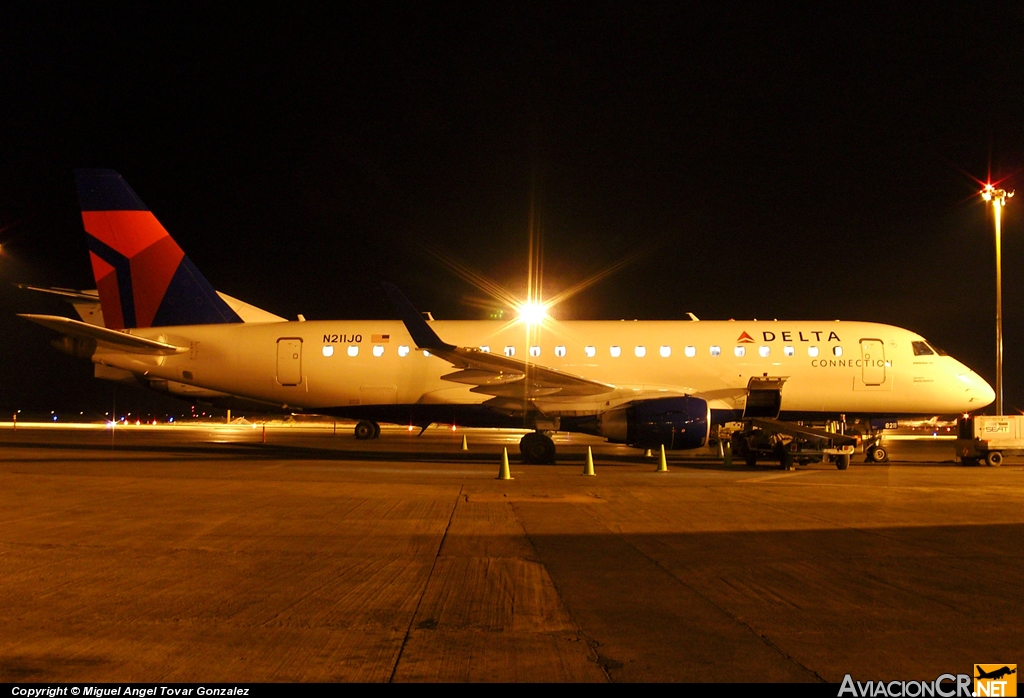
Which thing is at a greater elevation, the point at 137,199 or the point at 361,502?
the point at 137,199

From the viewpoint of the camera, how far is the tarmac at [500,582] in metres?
5.16

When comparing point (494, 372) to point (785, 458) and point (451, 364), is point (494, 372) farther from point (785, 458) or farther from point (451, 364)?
point (785, 458)

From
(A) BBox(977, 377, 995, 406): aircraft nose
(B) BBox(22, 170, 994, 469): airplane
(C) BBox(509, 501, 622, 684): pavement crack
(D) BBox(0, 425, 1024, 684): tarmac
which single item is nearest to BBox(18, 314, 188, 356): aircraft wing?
(B) BBox(22, 170, 994, 469): airplane

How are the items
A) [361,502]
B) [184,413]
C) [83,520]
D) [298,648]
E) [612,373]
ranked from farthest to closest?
[184,413] < [612,373] < [361,502] < [83,520] < [298,648]

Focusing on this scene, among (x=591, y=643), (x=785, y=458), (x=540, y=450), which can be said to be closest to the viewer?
(x=591, y=643)

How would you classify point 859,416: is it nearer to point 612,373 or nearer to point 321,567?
point 612,373

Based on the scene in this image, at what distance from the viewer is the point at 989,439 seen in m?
24.1

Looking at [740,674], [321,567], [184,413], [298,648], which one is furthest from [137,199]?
[184,413]

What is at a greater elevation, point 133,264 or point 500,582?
point 133,264

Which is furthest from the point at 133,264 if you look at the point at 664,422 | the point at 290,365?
the point at 664,422

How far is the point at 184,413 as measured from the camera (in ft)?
258

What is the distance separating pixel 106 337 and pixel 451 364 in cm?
916

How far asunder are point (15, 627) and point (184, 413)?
254 feet

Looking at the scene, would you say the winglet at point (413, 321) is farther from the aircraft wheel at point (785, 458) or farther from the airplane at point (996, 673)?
the airplane at point (996, 673)
